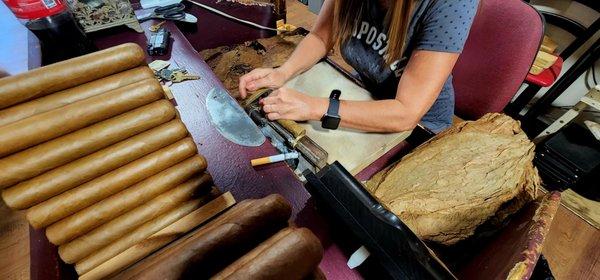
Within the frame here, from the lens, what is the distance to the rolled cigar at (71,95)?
41cm

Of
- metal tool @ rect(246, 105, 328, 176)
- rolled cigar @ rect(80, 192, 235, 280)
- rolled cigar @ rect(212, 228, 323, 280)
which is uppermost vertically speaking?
rolled cigar @ rect(212, 228, 323, 280)

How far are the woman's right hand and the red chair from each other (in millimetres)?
752

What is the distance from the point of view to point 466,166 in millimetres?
691

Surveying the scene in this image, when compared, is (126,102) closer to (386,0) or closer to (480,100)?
(386,0)

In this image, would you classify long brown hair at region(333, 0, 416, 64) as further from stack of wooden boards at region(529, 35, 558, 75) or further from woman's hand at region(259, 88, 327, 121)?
stack of wooden boards at region(529, 35, 558, 75)

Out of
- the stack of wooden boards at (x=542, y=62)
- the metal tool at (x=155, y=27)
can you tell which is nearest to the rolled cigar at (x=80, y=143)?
the metal tool at (x=155, y=27)

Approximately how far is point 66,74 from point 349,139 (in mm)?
719

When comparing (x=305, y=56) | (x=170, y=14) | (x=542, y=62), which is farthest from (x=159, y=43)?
(x=542, y=62)

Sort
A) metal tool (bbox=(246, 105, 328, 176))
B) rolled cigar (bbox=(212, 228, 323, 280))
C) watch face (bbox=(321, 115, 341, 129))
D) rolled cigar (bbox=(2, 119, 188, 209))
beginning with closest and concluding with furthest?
rolled cigar (bbox=(212, 228, 323, 280)) < rolled cigar (bbox=(2, 119, 188, 209)) < metal tool (bbox=(246, 105, 328, 176)) < watch face (bbox=(321, 115, 341, 129))

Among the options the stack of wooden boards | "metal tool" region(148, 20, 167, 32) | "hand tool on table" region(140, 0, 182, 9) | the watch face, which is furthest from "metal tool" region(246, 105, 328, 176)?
the stack of wooden boards

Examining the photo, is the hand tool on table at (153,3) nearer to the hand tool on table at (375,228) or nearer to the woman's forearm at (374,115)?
the woman's forearm at (374,115)

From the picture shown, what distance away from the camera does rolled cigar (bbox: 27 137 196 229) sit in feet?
1.46

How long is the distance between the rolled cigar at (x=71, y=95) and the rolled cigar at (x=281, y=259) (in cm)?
37

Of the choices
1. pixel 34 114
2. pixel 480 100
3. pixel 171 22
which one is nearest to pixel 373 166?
pixel 480 100
